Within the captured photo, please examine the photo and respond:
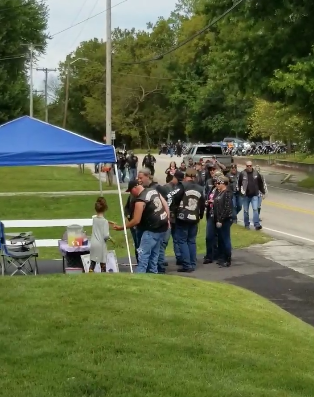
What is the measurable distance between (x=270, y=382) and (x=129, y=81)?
89.0m

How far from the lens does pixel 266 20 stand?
2888cm

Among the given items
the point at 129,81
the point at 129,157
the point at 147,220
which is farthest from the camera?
the point at 129,81

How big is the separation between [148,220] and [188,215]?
1.60 m

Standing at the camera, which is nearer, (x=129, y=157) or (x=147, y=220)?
(x=147, y=220)

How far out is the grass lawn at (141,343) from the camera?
5215 millimetres

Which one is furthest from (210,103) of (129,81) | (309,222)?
(309,222)

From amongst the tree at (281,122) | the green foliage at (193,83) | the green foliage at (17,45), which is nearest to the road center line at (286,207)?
the green foliage at (193,83)

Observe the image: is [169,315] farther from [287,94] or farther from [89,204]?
[287,94]

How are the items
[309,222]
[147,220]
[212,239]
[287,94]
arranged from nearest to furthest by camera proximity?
[147,220]
[212,239]
[309,222]
[287,94]

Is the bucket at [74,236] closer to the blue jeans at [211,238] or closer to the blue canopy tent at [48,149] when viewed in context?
the blue canopy tent at [48,149]

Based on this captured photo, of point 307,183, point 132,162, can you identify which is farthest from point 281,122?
point 132,162

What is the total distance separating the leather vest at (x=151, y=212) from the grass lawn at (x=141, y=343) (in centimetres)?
217

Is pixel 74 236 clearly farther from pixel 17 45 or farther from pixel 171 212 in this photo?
pixel 17 45

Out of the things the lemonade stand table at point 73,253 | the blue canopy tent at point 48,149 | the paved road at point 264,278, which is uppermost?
Answer: the blue canopy tent at point 48,149
